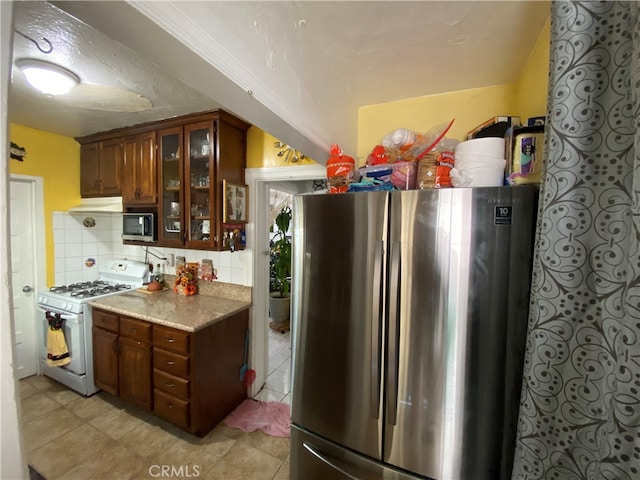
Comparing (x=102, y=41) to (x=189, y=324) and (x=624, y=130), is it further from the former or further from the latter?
(x=624, y=130)

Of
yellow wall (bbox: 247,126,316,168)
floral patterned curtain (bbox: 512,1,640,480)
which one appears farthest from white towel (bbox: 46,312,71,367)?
floral patterned curtain (bbox: 512,1,640,480)

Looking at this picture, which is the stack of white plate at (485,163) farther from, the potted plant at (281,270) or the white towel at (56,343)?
the white towel at (56,343)

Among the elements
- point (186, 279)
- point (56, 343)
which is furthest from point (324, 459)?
point (56, 343)

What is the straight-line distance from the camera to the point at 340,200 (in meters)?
1.08

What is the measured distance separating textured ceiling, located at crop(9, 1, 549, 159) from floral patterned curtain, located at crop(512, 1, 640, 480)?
0.48 m

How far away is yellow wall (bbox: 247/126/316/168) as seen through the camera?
210cm

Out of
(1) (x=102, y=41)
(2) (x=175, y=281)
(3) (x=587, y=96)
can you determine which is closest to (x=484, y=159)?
(3) (x=587, y=96)

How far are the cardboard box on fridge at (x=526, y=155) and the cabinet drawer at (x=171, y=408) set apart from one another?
230 centimetres

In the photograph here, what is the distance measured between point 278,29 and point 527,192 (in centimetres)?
103

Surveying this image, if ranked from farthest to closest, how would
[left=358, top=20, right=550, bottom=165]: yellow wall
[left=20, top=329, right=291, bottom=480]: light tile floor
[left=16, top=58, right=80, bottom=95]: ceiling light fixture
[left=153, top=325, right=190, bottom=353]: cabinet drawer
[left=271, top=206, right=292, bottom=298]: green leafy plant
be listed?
[left=271, top=206, right=292, bottom=298]: green leafy plant, [left=153, top=325, right=190, bottom=353]: cabinet drawer, [left=20, top=329, right=291, bottom=480]: light tile floor, [left=16, top=58, right=80, bottom=95]: ceiling light fixture, [left=358, top=20, right=550, bottom=165]: yellow wall

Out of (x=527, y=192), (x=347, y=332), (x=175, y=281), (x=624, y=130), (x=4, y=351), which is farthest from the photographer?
(x=175, y=281)

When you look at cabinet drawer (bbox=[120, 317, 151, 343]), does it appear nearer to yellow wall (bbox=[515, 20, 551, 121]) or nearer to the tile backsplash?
the tile backsplash

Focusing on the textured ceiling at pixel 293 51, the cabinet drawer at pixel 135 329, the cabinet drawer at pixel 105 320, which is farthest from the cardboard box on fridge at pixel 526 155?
the cabinet drawer at pixel 105 320

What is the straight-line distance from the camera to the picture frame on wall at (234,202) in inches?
77.2
